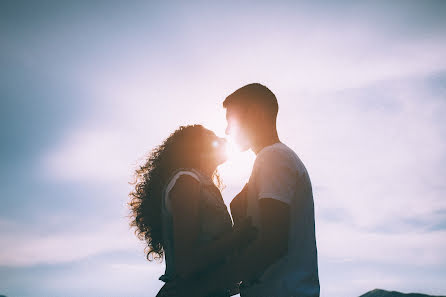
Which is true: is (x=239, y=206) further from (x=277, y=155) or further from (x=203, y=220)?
(x=277, y=155)

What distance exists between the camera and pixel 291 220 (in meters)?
3.35

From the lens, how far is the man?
320 cm

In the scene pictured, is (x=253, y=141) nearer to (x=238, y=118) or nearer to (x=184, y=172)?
(x=238, y=118)

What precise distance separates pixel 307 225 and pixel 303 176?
488 millimetres

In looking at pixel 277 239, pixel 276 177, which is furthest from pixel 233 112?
pixel 277 239

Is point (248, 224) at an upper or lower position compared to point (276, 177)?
lower

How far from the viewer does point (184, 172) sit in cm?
420

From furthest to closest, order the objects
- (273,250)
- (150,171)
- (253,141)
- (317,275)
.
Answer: (150,171)
(253,141)
(317,275)
(273,250)

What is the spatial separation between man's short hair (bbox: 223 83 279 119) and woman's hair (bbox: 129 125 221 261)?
1315mm

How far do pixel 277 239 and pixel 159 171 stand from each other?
2.44m

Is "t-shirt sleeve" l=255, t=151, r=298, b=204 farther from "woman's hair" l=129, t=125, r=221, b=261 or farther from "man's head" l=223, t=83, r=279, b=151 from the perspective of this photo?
"woman's hair" l=129, t=125, r=221, b=261

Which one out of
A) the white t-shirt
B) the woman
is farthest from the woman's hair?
the white t-shirt

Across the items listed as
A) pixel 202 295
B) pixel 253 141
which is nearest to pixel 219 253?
pixel 202 295

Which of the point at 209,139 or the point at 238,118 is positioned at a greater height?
the point at 209,139
